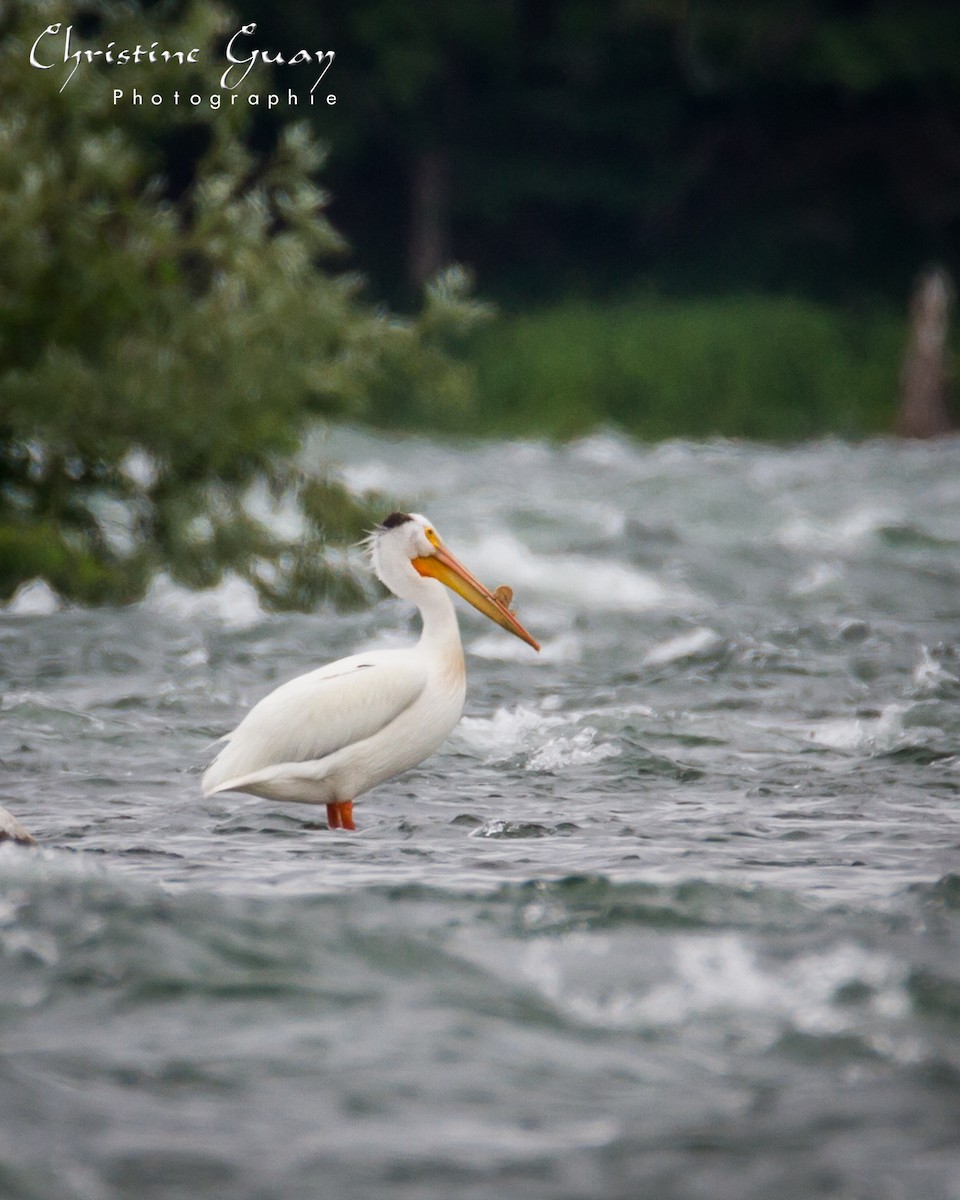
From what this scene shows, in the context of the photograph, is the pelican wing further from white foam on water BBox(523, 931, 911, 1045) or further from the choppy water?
white foam on water BBox(523, 931, 911, 1045)

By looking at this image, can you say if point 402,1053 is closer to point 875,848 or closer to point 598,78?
point 875,848

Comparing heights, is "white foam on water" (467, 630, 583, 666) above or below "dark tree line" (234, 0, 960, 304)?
below

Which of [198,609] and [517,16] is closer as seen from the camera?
[198,609]

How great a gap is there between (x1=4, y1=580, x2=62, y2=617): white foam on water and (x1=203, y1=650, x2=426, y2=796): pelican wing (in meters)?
4.97

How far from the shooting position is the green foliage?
36.3 feet

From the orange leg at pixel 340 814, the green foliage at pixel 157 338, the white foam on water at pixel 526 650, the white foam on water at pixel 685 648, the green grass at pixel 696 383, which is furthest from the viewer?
the green grass at pixel 696 383

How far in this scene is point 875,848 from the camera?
5.39 m

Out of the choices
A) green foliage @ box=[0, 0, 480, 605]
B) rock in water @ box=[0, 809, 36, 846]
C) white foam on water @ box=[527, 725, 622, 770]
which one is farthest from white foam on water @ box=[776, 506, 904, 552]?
rock in water @ box=[0, 809, 36, 846]

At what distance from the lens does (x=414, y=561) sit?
6523 mm

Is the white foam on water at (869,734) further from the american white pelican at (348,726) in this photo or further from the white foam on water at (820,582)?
the white foam on water at (820,582)

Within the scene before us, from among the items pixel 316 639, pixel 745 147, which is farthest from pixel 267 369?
pixel 745 147

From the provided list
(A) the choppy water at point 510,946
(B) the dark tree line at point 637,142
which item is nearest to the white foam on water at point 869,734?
(A) the choppy water at point 510,946

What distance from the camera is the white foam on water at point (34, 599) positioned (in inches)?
420

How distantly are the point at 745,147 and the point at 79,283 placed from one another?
23.9m
